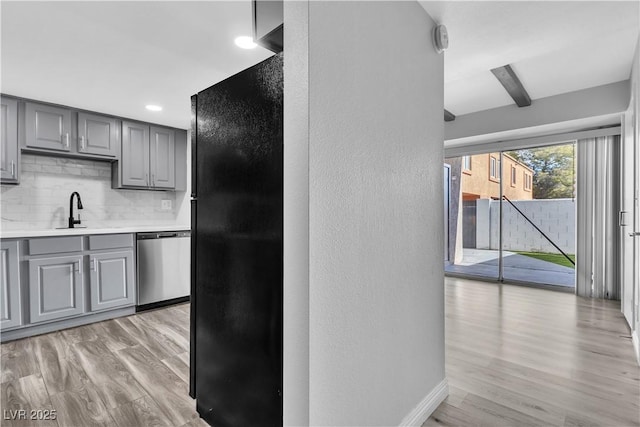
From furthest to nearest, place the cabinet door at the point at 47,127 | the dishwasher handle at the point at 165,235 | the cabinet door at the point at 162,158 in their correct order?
the cabinet door at the point at 162,158 → the dishwasher handle at the point at 165,235 → the cabinet door at the point at 47,127

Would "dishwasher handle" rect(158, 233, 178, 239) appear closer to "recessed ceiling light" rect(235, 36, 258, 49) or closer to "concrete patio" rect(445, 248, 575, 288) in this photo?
"recessed ceiling light" rect(235, 36, 258, 49)

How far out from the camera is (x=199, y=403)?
5.61ft

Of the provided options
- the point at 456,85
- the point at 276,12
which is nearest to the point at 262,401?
the point at 276,12

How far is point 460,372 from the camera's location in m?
2.20

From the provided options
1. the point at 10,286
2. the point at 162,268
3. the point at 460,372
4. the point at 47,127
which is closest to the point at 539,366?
the point at 460,372

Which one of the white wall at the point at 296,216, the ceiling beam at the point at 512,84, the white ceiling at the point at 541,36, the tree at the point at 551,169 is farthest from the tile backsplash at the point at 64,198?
the tree at the point at 551,169

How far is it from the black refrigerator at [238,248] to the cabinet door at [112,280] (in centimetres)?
213

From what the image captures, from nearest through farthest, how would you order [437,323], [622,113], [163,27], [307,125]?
1. [307,125]
2. [437,323]
3. [163,27]
4. [622,113]

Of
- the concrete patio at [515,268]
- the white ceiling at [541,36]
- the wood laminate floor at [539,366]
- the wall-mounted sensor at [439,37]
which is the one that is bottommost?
the wood laminate floor at [539,366]

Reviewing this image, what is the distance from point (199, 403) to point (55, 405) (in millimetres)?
857

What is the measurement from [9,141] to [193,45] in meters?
2.26

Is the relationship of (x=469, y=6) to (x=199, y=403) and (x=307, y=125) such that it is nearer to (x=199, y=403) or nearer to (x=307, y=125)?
(x=307, y=125)

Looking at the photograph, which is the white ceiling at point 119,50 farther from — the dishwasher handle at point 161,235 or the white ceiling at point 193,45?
the dishwasher handle at point 161,235

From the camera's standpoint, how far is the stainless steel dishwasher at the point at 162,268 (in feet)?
11.9
